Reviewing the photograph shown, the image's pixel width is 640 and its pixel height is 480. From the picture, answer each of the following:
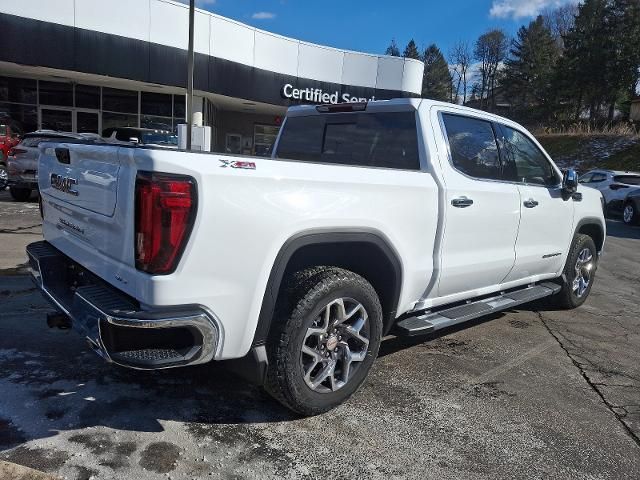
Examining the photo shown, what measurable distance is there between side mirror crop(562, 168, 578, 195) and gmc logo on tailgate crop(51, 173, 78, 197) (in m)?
4.28

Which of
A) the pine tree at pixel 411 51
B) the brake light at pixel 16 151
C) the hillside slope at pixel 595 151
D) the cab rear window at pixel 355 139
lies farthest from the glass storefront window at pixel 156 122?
the pine tree at pixel 411 51

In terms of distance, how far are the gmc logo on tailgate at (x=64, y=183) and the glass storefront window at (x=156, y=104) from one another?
19038mm

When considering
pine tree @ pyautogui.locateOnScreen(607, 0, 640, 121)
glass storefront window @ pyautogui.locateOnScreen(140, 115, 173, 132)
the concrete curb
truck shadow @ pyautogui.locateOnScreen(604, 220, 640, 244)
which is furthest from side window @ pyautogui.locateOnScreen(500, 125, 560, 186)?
pine tree @ pyautogui.locateOnScreen(607, 0, 640, 121)

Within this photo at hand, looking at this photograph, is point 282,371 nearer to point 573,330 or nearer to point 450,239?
point 450,239

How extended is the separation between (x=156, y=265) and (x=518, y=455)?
2.23 metres

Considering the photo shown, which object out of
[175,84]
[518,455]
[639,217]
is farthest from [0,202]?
[639,217]

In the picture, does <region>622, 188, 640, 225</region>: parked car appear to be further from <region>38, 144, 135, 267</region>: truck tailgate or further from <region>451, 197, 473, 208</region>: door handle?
<region>38, 144, 135, 267</region>: truck tailgate

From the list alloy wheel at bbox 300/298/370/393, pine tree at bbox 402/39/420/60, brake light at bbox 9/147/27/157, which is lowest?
alloy wheel at bbox 300/298/370/393

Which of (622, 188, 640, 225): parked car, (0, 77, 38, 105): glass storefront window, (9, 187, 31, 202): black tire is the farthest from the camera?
(0, 77, 38, 105): glass storefront window

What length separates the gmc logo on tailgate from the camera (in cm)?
315

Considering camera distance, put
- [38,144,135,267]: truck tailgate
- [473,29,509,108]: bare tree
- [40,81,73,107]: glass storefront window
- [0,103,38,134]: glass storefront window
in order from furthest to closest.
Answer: [473,29,509,108]: bare tree
[40,81,73,107]: glass storefront window
[0,103,38,134]: glass storefront window
[38,144,135,267]: truck tailgate

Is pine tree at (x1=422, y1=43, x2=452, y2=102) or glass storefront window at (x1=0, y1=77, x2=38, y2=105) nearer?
glass storefront window at (x1=0, y1=77, x2=38, y2=105)

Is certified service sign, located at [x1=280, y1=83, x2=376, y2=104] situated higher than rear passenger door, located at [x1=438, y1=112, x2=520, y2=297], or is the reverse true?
certified service sign, located at [x1=280, y1=83, x2=376, y2=104]

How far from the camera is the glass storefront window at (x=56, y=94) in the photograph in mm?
20312
